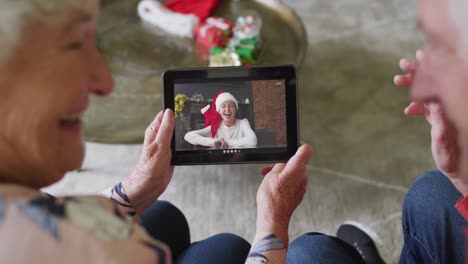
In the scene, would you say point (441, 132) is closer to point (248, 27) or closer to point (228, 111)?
point (228, 111)

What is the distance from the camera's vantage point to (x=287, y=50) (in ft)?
5.34

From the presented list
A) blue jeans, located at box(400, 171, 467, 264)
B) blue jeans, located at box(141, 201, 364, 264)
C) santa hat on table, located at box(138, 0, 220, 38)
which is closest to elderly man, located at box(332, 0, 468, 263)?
blue jeans, located at box(400, 171, 467, 264)

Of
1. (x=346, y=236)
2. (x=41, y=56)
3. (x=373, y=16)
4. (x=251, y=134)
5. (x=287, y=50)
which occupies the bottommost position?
(x=346, y=236)

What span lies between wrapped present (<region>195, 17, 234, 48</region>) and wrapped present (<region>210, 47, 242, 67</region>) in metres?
0.05

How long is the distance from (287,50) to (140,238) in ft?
3.86

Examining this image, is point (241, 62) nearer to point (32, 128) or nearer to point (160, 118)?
point (160, 118)

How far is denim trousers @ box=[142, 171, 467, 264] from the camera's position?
0.91 m

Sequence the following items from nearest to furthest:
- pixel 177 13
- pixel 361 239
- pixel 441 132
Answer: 1. pixel 441 132
2. pixel 361 239
3. pixel 177 13

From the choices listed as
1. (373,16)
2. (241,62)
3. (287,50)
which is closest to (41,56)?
(241,62)

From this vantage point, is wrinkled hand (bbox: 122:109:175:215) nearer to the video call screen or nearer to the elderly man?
the video call screen

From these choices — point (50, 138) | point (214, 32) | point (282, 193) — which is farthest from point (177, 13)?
point (50, 138)

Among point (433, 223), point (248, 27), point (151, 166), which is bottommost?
point (433, 223)

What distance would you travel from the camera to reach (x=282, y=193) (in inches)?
37.5

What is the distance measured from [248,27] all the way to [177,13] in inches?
10.2
